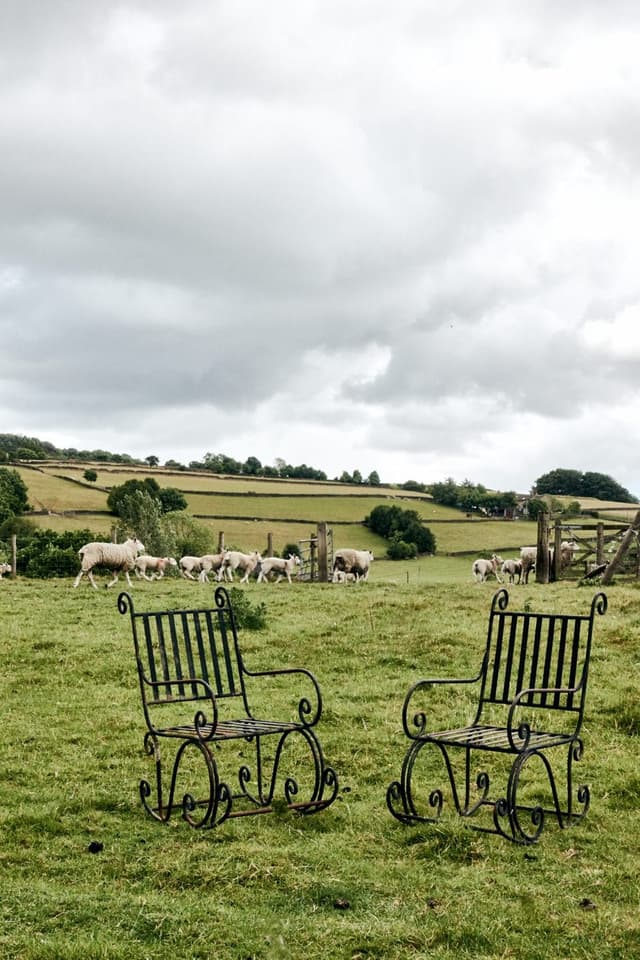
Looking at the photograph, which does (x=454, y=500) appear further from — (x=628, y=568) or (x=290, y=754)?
(x=290, y=754)

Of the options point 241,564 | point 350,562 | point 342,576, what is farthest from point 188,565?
point 350,562

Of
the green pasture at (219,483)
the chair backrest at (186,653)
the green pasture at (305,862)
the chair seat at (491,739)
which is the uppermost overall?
the green pasture at (219,483)

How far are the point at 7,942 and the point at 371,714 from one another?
263 inches

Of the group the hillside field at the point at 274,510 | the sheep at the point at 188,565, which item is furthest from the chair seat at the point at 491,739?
the hillside field at the point at 274,510

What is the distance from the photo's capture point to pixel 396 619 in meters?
17.5

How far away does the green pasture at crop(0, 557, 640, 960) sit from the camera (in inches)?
210

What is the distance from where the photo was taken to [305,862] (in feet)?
21.7

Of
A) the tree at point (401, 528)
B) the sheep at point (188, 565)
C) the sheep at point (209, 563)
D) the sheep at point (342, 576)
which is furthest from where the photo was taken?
the tree at point (401, 528)

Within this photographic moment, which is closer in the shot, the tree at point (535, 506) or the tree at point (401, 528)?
the tree at point (401, 528)

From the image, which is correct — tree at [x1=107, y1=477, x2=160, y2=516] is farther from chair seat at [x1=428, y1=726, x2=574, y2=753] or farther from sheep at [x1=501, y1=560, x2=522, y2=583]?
chair seat at [x1=428, y1=726, x2=574, y2=753]

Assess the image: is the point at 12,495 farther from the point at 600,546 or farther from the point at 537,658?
the point at 537,658

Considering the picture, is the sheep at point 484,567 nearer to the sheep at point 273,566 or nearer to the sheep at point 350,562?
the sheep at point 350,562

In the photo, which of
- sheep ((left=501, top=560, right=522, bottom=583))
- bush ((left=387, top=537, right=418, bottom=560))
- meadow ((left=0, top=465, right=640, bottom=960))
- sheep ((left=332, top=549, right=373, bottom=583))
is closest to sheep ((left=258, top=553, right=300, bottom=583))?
sheep ((left=332, top=549, right=373, bottom=583))

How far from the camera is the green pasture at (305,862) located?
210 inches
